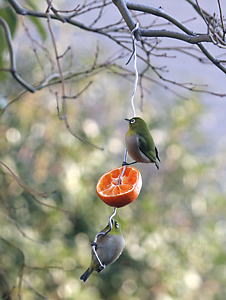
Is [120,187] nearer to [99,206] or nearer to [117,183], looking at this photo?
[117,183]

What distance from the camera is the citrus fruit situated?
0.92 meters

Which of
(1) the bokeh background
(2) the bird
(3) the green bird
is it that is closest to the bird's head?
(3) the green bird

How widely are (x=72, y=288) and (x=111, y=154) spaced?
0.69 meters

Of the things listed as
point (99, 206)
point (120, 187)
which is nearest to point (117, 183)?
point (120, 187)

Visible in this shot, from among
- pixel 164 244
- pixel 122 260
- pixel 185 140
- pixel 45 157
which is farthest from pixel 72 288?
pixel 185 140

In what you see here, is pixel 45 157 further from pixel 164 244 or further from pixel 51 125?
pixel 164 244

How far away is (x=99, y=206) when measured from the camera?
236 cm

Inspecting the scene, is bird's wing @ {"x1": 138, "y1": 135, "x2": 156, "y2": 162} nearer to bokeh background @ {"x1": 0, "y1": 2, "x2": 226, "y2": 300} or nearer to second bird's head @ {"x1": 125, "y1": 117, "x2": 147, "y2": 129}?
second bird's head @ {"x1": 125, "y1": 117, "x2": 147, "y2": 129}

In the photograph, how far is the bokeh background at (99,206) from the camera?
2211 millimetres

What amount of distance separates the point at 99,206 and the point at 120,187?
4.62 ft

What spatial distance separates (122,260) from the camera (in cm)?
233

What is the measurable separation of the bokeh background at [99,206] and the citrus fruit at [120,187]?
111cm

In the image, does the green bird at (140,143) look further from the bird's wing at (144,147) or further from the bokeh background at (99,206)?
the bokeh background at (99,206)

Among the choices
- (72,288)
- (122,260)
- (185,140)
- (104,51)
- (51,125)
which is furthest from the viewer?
(104,51)
